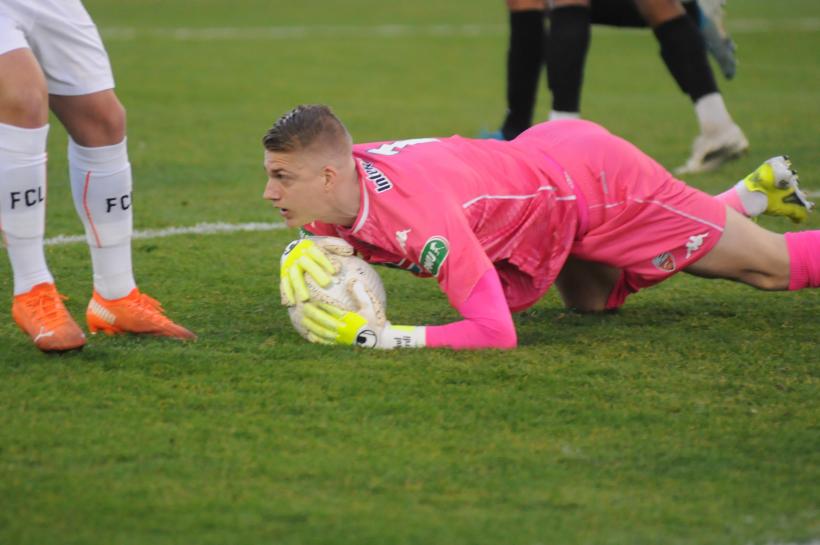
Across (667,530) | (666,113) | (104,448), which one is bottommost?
(666,113)

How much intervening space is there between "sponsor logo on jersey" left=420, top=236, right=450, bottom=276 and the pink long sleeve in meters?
0.12

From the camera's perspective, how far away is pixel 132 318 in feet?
12.3

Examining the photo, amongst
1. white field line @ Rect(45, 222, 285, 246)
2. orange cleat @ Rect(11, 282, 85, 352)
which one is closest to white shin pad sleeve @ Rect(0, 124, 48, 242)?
orange cleat @ Rect(11, 282, 85, 352)

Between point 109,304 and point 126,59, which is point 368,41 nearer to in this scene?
point 126,59

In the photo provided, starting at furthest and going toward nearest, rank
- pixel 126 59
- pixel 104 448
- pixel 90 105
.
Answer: pixel 126 59
pixel 90 105
pixel 104 448

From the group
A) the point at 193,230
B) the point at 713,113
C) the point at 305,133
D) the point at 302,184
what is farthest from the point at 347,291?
the point at 713,113

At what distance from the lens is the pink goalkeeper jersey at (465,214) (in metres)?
3.53

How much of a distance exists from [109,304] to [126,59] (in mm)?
7950

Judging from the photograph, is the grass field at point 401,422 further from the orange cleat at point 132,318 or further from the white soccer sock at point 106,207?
the white soccer sock at point 106,207

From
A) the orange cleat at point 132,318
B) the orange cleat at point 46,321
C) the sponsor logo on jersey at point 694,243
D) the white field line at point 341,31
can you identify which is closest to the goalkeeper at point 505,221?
the sponsor logo on jersey at point 694,243

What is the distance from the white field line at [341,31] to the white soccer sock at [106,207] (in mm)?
9323

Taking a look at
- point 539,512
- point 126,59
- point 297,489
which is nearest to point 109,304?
point 297,489

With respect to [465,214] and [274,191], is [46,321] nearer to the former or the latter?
[274,191]

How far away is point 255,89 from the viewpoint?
9.91 m
